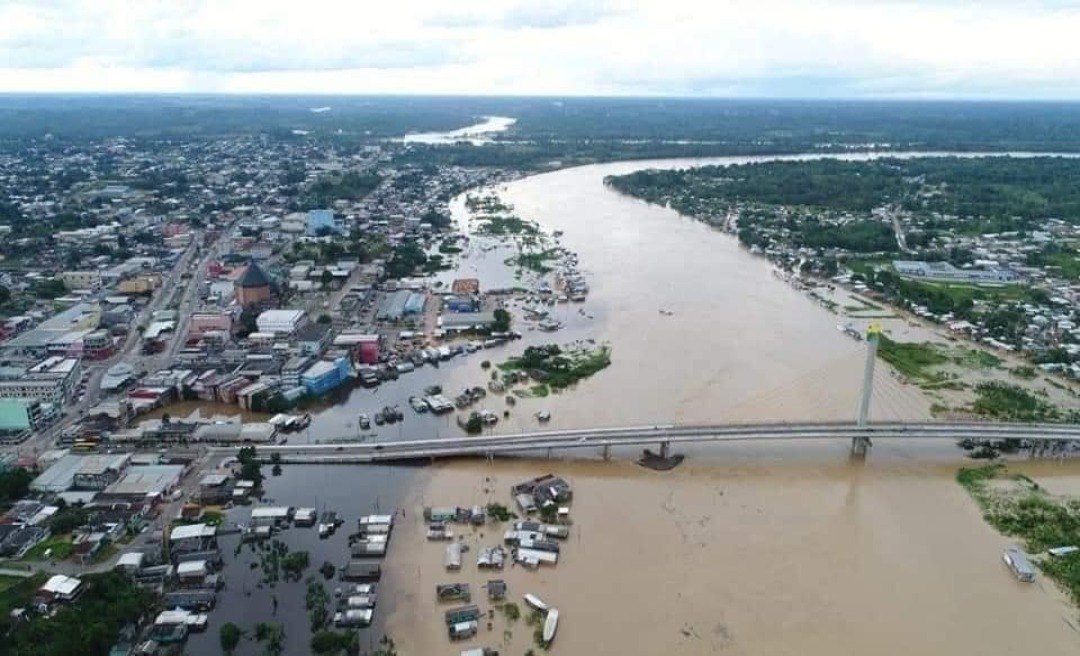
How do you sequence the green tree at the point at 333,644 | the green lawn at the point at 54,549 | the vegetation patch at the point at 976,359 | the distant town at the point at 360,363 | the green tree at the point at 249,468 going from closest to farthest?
the green tree at the point at 333,644
the distant town at the point at 360,363
the green lawn at the point at 54,549
the green tree at the point at 249,468
the vegetation patch at the point at 976,359

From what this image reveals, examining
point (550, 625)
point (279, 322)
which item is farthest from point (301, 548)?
point (279, 322)

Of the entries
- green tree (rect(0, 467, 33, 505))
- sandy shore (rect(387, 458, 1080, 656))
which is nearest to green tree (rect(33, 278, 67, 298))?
green tree (rect(0, 467, 33, 505))

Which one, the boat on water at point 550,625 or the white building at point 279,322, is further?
the white building at point 279,322

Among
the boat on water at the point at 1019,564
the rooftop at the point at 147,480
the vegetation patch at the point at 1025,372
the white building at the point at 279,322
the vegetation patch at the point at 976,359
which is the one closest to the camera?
the boat on water at the point at 1019,564

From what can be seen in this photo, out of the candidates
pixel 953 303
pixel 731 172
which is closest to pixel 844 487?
pixel 953 303

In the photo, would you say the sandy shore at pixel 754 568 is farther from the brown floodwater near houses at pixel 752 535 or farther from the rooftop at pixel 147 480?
the rooftop at pixel 147 480

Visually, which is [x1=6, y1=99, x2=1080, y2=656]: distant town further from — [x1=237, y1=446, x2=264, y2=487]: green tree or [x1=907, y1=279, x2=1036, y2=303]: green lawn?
[x1=907, y1=279, x2=1036, y2=303]: green lawn

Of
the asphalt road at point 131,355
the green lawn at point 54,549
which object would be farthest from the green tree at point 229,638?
the asphalt road at point 131,355

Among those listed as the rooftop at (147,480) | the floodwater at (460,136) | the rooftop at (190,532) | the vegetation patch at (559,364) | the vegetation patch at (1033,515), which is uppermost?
the floodwater at (460,136)
